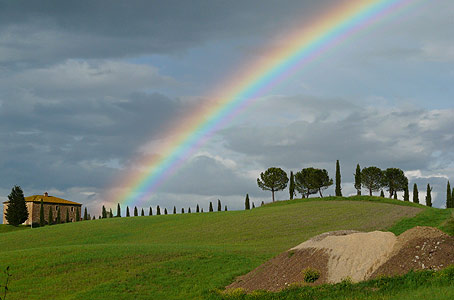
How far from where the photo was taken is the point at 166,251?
40750mm

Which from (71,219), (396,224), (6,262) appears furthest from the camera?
(71,219)

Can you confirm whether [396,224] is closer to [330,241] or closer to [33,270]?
[330,241]

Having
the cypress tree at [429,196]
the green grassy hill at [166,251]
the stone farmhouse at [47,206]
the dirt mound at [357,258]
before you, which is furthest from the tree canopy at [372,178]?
the dirt mound at [357,258]

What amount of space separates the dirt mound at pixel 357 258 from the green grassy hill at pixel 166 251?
148 inches

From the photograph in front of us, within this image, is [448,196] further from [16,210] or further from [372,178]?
[16,210]

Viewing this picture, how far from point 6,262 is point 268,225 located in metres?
34.0

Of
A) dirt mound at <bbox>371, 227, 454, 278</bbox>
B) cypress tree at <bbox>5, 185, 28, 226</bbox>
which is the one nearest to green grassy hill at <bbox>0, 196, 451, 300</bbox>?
dirt mound at <bbox>371, 227, 454, 278</bbox>

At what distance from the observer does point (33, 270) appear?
35.4 m

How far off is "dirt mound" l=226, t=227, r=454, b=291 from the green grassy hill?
3761 millimetres

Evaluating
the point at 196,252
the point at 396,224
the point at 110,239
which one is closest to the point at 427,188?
the point at 396,224

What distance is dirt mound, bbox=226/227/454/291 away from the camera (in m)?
25.2

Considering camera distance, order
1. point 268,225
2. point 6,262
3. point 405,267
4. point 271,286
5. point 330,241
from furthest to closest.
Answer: point 268,225 < point 6,262 < point 330,241 < point 271,286 < point 405,267

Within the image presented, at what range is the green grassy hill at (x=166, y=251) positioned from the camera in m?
30.8

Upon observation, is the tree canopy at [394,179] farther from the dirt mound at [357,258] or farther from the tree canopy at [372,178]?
the dirt mound at [357,258]
